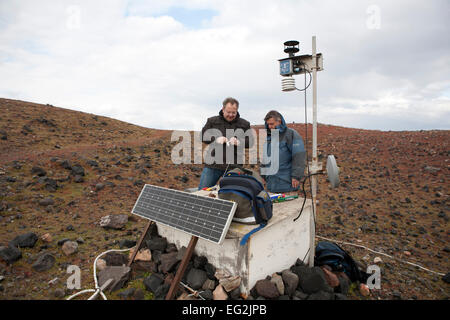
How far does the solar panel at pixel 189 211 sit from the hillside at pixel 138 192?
1.32m

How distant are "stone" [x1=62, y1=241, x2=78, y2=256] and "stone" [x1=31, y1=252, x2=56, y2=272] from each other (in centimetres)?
26

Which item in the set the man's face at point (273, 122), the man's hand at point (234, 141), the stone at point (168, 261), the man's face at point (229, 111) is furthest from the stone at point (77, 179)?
the man's face at point (273, 122)

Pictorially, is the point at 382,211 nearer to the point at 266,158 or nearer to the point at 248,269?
the point at 266,158

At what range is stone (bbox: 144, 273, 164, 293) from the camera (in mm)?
3602

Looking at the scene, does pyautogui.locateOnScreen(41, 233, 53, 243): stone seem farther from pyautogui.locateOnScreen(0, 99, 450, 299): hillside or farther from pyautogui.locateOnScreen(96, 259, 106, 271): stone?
pyautogui.locateOnScreen(96, 259, 106, 271): stone

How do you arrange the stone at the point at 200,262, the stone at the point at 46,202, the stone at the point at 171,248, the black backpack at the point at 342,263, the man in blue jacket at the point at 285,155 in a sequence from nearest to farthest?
the stone at the point at 200,262 → the black backpack at the point at 342,263 → the stone at the point at 171,248 → the man in blue jacket at the point at 285,155 → the stone at the point at 46,202

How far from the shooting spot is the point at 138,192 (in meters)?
8.33

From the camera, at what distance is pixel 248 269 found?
129 inches

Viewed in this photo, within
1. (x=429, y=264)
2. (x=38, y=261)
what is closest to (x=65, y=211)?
(x=38, y=261)

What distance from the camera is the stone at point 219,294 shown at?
3.26 m

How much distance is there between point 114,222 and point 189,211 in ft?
9.58

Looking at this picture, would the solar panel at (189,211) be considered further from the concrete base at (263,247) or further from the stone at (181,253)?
the stone at (181,253)
